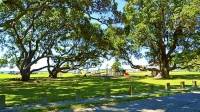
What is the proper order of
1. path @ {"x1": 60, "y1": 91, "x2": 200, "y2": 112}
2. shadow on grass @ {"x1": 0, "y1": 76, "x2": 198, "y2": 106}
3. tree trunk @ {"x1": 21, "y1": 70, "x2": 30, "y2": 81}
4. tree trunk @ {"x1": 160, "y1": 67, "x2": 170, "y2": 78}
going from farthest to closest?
tree trunk @ {"x1": 160, "y1": 67, "x2": 170, "y2": 78}, tree trunk @ {"x1": 21, "y1": 70, "x2": 30, "y2": 81}, shadow on grass @ {"x1": 0, "y1": 76, "x2": 198, "y2": 106}, path @ {"x1": 60, "y1": 91, "x2": 200, "y2": 112}

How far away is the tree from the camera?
1375 inches

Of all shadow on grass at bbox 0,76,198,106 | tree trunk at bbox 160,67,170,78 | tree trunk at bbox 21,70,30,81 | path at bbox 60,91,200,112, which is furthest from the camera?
tree trunk at bbox 160,67,170,78

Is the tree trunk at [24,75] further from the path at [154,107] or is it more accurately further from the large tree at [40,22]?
the path at [154,107]

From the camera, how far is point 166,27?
122 feet

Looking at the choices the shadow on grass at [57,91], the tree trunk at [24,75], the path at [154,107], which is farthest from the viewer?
the tree trunk at [24,75]

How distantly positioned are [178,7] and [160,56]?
27.1ft

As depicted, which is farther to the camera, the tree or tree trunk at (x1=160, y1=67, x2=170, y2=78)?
Result: tree trunk at (x1=160, y1=67, x2=170, y2=78)

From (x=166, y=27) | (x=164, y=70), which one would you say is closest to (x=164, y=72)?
(x=164, y=70)

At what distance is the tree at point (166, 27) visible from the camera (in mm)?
34938

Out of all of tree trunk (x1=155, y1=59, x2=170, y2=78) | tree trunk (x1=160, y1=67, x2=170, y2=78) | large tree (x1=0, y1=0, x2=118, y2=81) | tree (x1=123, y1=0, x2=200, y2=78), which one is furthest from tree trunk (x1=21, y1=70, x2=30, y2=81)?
tree trunk (x1=160, y1=67, x2=170, y2=78)

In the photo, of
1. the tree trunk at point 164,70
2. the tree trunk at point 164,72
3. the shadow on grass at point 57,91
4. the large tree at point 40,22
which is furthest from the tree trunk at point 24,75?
the tree trunk at point 164,72

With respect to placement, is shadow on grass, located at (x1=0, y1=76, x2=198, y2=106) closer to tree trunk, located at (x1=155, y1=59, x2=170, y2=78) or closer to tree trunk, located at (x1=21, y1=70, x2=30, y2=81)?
tree trunk, located at (x1=21, y1=70, x2=30, y2=81)

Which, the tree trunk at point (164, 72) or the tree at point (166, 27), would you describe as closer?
the tree at point (166, 27)

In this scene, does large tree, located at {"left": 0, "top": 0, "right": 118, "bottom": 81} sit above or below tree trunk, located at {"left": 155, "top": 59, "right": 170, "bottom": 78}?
above
